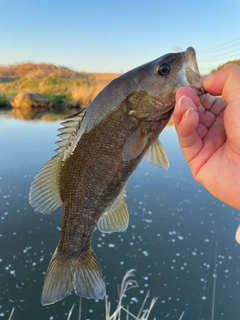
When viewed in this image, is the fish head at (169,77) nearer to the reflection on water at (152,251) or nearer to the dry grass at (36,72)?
the reflection on water at (152,251)

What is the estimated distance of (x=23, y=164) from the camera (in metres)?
10.1

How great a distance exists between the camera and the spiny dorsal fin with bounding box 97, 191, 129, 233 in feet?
6.03

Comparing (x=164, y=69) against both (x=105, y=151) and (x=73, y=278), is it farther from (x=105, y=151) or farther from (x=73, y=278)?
(x=73, y=278)

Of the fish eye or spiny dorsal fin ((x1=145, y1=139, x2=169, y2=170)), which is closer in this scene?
the fish eye

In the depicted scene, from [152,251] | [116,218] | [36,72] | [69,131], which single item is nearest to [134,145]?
[69,131]

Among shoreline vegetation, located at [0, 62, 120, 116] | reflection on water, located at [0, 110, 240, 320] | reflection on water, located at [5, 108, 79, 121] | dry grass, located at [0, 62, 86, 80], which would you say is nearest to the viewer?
reflection on water, located at [0, 110, 240, 320]

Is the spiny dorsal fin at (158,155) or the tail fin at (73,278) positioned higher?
the spiny dorsal fin at (158,155)

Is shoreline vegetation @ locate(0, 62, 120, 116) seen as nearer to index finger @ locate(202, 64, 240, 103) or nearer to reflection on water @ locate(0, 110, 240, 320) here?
reflection on water @ locate(0, 110, 240, 320)

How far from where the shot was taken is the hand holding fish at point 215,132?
5.05 ft

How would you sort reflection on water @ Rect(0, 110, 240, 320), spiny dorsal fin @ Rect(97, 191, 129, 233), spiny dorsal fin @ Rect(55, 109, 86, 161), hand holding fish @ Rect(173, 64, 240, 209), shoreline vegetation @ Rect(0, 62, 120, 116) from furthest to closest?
shoreline vegetation @ Rect(0, 62, 120, 116) → reflection on water @ Rect(0, 110, 240, 320) → spiny dorsal fin @ Rect(97, 191, 129, 233) → spiny dorsal fin @ Rect(55, 109, 86, 161) → hand holding fish @ Rect(173, 64, 240, 209)

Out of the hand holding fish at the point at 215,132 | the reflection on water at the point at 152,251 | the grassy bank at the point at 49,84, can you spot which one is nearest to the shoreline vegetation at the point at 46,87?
the grassy bank at the point at 49,84

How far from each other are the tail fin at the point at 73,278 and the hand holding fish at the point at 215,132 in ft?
2.75

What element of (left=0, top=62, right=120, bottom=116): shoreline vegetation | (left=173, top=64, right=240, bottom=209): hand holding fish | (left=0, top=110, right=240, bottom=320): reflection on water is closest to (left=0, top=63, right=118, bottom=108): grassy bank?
(left=0, top=62, right=120, bottom=116): shoreline vegetation

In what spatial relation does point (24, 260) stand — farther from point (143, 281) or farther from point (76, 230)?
point (76, 230)
